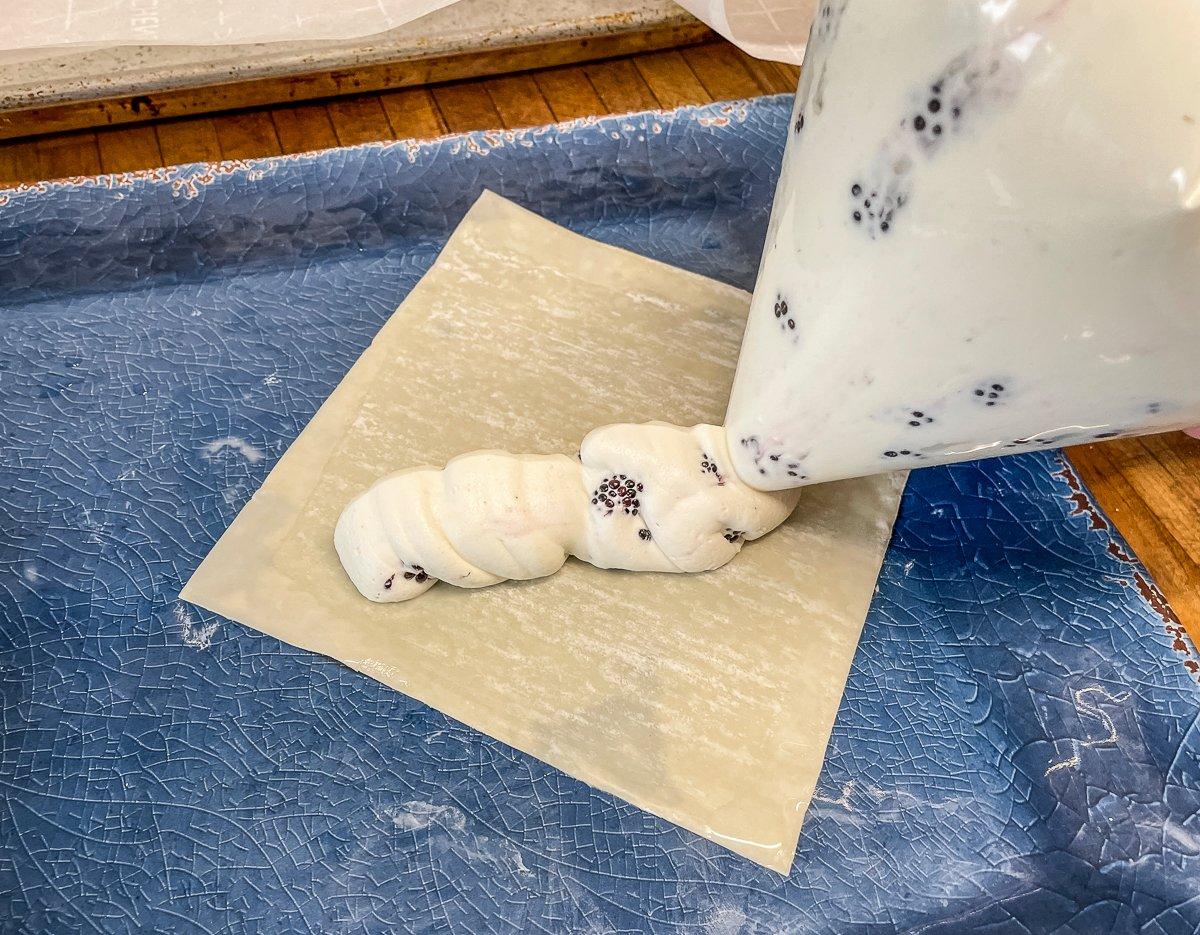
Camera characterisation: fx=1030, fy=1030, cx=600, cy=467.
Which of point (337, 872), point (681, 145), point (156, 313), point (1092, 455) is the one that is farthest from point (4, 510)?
point (1092, 455)

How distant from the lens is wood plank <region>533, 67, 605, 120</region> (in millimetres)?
1343

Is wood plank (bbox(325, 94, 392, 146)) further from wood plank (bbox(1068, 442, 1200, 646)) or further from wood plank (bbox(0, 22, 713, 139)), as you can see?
wood plank (bbox(1068, 442, 1200, 646))

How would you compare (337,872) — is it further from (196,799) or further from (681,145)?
(681,145)

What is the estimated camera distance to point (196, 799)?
0.72 metres

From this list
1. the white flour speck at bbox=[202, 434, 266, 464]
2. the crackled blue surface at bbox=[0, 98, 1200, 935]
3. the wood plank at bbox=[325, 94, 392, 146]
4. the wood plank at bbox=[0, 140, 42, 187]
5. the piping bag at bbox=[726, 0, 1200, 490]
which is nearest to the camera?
the piping bag at bbox=[726, 0, 1200, 490]

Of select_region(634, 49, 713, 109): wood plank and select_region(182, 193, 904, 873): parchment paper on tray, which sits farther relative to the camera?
select_region(634, 49, 713, 109): wood plank

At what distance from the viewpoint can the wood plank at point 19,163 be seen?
3.81ft

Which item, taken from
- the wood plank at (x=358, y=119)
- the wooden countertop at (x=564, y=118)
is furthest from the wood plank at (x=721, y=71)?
the wood plank at (x=358, y=119)

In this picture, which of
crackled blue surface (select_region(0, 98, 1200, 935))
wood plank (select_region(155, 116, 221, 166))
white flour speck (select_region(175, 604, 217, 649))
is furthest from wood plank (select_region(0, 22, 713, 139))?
white flour speck (select_region(175, 604, 217, 649))

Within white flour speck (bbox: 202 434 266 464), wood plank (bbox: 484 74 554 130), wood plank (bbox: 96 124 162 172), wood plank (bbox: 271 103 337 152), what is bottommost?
white flour speck (bbox: 202 434 266 464)

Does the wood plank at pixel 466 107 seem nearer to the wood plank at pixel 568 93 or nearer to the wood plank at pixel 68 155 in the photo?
the wood plank at pixel 568 93

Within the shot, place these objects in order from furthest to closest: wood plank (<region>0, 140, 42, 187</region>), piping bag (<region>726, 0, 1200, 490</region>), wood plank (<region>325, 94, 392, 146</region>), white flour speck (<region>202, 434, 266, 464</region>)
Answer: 1. wood plank (<region>325, 94, 392, 146</region>)
2. wood plank (<region>0, 140, 42, 187</region>)
3. white flour speck (<region>202, 434, 266, 464</region>)
4. piping bag (<region>726, 0, 1200, 490</region>)

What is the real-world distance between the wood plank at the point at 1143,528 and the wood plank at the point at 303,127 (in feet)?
3.02

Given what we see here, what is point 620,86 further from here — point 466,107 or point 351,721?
point 351,721
